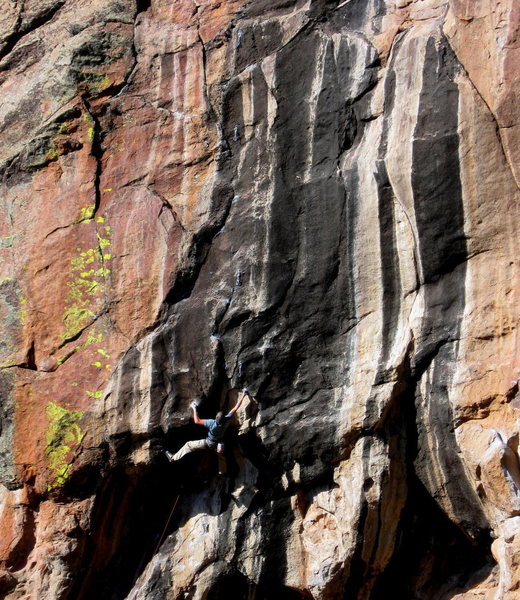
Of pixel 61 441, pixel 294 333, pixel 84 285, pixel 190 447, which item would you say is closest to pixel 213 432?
pixel 190 447

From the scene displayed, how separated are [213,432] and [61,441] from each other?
5.86 ft

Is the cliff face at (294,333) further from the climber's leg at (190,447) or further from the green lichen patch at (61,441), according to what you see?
the climber's leg at (190,447)

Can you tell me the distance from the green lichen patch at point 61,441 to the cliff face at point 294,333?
19 millimetres

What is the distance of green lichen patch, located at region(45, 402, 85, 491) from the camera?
8492 millimetres

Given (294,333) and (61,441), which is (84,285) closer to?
(61,441)

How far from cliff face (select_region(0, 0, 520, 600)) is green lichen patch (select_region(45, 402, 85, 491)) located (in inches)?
0.7

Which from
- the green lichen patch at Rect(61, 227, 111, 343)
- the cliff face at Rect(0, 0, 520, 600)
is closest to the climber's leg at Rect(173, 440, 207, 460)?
the cliff face at Rect(0, 0, 520, 600)

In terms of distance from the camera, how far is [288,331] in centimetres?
856

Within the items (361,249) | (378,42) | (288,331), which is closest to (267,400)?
(288,331)

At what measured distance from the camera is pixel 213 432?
8.34 m

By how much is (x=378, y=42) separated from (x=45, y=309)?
526 centimetres

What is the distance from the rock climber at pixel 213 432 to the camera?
8.33m

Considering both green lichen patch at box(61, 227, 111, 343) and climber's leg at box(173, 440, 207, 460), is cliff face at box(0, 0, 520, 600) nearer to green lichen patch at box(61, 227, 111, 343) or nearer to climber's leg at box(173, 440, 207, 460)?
green lichen patch at box(61, 227, 111, 343)

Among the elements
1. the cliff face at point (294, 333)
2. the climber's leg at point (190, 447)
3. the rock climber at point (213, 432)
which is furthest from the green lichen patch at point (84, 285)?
the climber's leg at point (190, 447)
